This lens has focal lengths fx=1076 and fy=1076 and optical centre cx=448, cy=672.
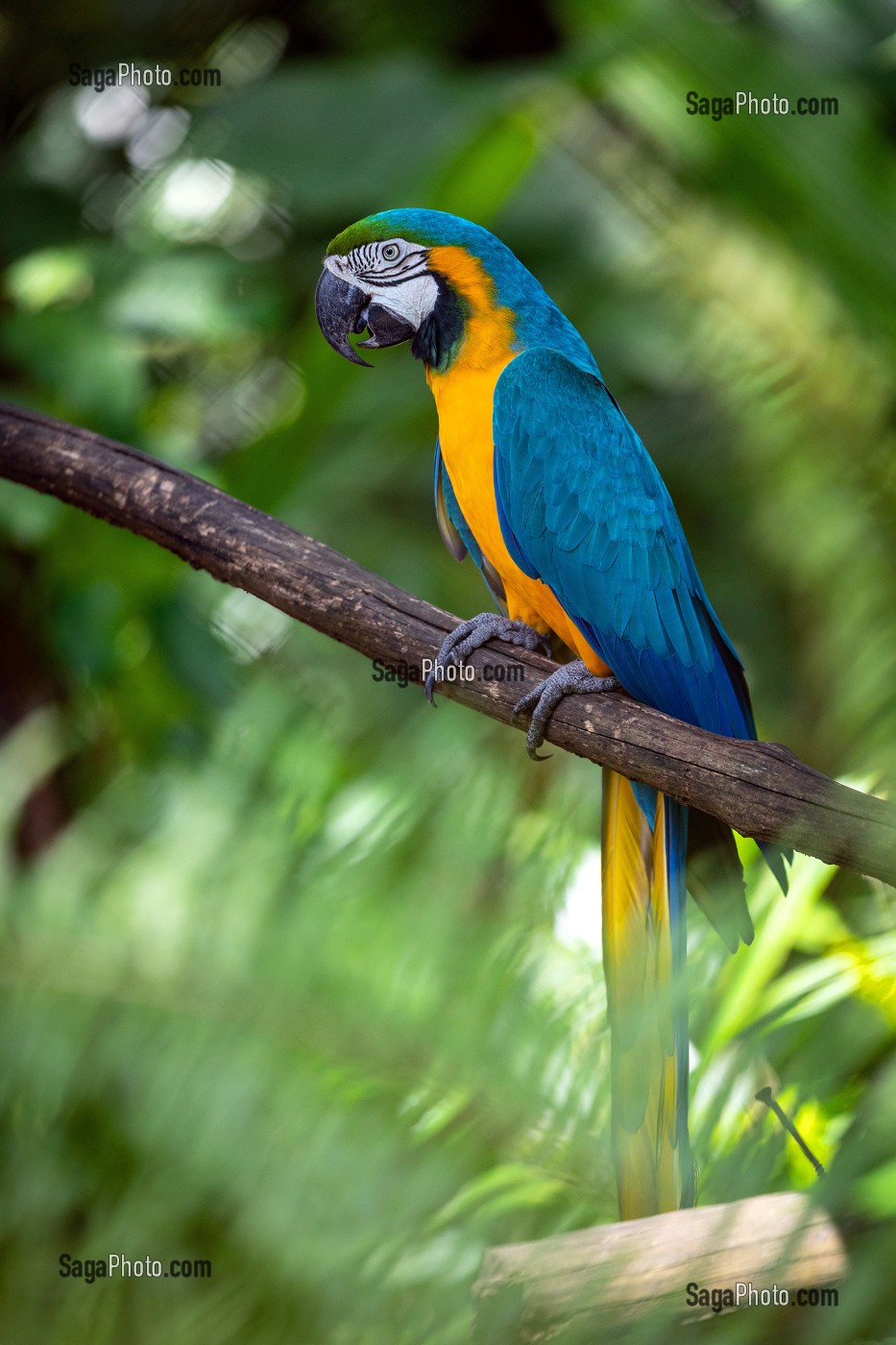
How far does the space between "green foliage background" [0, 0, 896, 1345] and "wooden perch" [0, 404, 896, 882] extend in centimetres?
8

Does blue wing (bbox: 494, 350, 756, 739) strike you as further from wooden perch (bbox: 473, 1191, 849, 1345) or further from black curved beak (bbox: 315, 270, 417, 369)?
wooden perch (bbox: 473, 1191, 849, 1345)

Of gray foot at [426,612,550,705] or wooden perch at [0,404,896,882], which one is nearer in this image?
wooden perch at [0,404,896,882]

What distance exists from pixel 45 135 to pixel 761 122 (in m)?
1.27

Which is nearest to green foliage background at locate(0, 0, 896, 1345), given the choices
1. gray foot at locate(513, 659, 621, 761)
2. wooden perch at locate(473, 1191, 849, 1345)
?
wooden perch at locate(473, 1191, 849, 1345)

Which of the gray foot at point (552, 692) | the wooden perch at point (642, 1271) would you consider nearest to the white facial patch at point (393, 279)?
the gray foot at point (552, 692)

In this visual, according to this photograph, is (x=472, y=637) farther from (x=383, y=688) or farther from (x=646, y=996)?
(x=383, y=688)

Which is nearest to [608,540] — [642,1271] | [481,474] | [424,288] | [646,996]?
[481,474]

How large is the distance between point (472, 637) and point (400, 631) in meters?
0.06

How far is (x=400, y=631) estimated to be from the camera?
2.86 ft

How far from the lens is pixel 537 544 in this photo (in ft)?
2.89

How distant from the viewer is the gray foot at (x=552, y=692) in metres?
0.83

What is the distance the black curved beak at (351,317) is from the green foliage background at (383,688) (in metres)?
0.20

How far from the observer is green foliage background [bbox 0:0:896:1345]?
0.87 metres

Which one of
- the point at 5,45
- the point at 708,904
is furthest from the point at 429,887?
the point at 5,45
